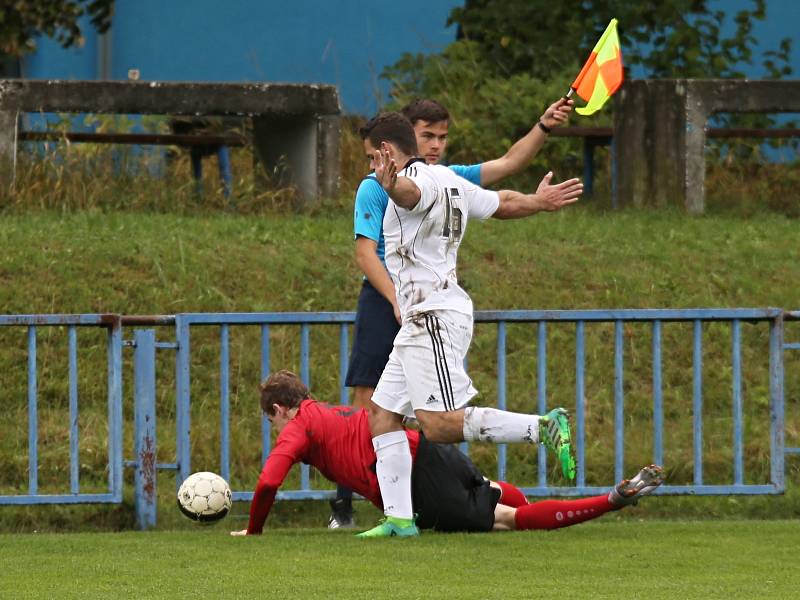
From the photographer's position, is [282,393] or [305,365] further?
[305,365]

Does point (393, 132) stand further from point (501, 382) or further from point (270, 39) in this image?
point (270, 39)

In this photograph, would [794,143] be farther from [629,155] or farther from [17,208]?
[17,208]

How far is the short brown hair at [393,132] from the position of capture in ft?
22.5

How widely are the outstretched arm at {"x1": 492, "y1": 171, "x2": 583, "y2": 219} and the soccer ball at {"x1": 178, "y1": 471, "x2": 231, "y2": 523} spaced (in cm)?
160

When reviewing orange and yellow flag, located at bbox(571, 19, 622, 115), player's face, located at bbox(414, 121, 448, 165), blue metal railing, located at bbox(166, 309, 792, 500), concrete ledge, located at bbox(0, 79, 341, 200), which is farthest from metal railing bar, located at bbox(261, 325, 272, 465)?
concrete ledge, located at bbox(0, 79, 341, 200)

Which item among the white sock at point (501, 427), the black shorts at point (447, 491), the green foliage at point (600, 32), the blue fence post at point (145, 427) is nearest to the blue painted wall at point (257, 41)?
the green foliage at point (600, 32)

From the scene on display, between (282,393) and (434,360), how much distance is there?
0.77 m

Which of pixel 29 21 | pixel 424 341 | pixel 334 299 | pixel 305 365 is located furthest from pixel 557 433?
pixel 29 21

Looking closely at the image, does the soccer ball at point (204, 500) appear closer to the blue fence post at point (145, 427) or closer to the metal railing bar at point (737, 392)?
the blue fence post at point (145, 427)

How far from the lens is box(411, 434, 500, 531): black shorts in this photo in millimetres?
7133

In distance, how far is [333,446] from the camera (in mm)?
7148

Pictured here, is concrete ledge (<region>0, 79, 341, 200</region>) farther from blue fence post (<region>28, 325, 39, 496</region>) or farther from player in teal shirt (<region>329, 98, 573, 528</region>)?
player in teal shirt (<region>329, 98, 573, 528</region>)

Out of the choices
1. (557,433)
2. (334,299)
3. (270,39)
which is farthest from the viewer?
(270,39)

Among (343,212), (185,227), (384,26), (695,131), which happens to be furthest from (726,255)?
(384,26)
